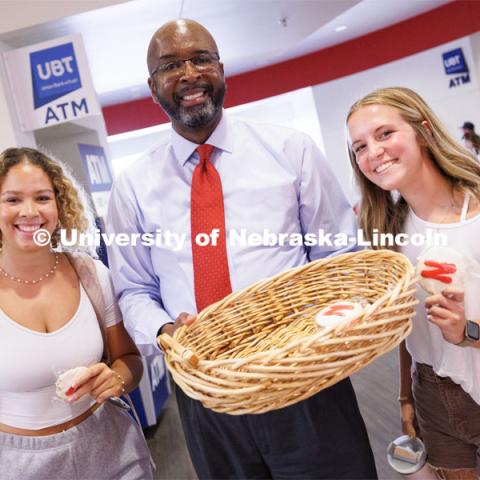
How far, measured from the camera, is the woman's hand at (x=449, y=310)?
4.15 feet

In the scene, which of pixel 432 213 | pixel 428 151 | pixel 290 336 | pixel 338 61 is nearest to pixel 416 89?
pixel 338 61

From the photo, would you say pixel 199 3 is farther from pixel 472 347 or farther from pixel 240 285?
pixel 472 347

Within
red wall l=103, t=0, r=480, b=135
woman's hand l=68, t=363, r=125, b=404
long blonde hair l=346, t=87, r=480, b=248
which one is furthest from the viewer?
red wall l=103, t=0, r=480, b=135

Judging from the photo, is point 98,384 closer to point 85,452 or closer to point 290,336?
point 85,452

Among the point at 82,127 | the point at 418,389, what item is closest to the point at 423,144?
the point at 418,389

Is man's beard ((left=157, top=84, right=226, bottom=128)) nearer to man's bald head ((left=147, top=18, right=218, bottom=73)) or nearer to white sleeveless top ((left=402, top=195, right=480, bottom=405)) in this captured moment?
man's bald head ((left=147, top=18, right=218, bottom=73))

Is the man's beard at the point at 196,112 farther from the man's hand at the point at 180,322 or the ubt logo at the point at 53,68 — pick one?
the ubt logo at the point at 53,68

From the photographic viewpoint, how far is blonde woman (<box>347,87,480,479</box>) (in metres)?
1.44

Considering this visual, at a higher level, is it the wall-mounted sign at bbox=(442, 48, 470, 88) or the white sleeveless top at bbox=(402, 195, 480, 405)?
the wall-mounted sign at bbox=(442, 48, 470, 88)

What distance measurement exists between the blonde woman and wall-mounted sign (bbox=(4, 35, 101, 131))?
7.45 feet

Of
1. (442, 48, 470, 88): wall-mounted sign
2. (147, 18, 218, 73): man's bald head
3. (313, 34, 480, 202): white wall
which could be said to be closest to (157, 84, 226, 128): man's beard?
(147, 18, 218, 73): man's bald head

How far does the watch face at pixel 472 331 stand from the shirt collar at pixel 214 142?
0.87 metres

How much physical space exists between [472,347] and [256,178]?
31.1 inches

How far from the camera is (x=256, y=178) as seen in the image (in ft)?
5.32
